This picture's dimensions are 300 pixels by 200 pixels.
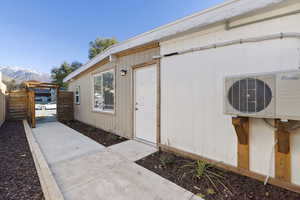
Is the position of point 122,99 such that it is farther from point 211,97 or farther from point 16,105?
point 16,105

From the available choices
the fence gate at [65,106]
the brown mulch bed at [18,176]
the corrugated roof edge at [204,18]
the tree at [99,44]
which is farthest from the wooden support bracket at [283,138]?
the tree at [99,44]

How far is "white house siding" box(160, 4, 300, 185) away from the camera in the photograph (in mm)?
1712

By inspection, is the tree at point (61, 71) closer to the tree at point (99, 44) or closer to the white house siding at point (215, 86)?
the tree at point (99, 44)

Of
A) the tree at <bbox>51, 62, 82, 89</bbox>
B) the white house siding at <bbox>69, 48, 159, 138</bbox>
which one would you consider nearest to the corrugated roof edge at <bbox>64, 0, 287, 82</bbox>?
the white house siding at <bbox>69, 48, 159, 138</bbox>

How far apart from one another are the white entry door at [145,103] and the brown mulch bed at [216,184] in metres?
1.03

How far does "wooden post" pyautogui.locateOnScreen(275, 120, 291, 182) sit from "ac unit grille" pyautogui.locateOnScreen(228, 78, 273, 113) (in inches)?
16.5

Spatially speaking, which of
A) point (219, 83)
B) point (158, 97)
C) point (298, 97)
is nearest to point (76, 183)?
point (158, 97)

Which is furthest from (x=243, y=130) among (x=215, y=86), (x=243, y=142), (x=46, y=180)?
(x=46, y=180)

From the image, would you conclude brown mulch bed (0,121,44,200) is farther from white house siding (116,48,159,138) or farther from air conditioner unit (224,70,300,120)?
air conditioner unit (224,70,300,120)

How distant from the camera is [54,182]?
1803mm

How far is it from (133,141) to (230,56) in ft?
9.90

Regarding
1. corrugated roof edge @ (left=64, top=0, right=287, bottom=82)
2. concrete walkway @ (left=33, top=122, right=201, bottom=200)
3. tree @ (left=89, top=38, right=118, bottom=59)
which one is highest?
tree @ (left=89, top=38, right=118, bottom=59)

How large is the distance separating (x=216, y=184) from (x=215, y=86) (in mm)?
1502

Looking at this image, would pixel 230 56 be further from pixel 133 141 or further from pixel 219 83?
pixel 133 141
